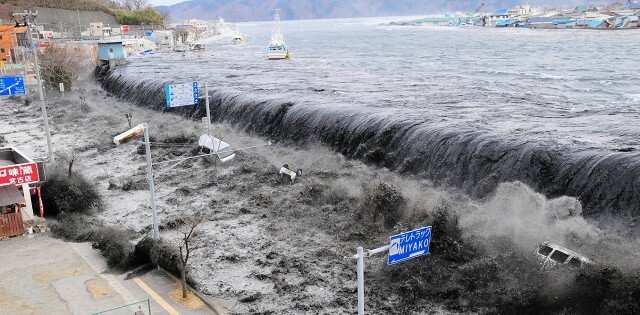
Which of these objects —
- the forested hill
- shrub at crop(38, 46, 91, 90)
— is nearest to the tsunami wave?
shrub at crop(38, 46, 91, 90)

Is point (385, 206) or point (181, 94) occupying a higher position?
point (181, 94)

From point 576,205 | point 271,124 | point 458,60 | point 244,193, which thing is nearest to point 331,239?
point 244,193

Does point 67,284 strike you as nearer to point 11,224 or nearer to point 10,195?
point 11,224

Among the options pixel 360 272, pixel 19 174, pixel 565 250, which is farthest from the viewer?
pixel 19 174

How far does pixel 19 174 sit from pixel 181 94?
9.92 meters

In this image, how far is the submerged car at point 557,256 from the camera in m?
20.5

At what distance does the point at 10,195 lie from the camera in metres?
26.2

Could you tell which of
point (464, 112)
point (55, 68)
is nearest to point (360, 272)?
point (464, 112)

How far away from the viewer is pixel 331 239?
87.1ft

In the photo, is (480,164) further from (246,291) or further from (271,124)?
(271,124)

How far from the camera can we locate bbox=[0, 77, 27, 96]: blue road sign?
36438 mm

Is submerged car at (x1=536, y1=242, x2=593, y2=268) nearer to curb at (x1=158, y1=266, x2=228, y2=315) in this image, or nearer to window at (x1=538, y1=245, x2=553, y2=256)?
window at (x1=538, y1=245, x2=553, y2=256)

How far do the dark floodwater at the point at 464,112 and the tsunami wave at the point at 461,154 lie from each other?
0.22 feet

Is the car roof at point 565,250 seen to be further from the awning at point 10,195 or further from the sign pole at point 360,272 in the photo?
the awning at point 10,195
